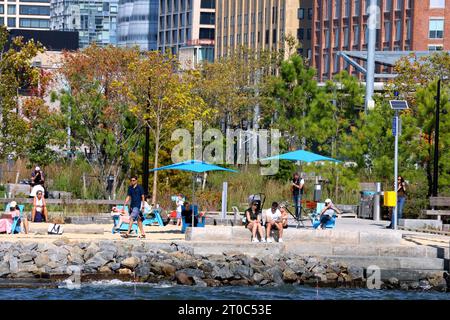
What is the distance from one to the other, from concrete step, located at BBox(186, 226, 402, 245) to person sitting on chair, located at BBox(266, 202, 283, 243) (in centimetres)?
53

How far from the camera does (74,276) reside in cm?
3600

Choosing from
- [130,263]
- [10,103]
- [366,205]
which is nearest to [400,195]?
[366,205]

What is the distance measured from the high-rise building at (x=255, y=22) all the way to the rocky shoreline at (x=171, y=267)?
321 ft

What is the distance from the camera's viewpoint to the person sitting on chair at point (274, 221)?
124ft

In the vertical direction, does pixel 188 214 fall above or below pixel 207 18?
below

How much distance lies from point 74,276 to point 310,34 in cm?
10836

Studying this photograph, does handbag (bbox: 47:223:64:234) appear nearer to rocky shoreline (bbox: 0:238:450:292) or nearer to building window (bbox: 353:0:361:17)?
rocky shoreline (bbox: 0:238:450:292)

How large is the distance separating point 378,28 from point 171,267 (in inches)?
3493

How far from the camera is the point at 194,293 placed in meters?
34.5

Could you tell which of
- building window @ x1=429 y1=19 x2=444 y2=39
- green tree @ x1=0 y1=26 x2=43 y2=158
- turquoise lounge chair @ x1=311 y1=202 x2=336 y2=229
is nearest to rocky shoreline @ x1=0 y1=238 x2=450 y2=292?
turquoise lounge chair @ x1=311 y1=202 x2=336 y2=229

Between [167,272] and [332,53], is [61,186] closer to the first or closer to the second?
[167,272]

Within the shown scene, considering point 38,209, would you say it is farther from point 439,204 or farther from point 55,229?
point 439,204

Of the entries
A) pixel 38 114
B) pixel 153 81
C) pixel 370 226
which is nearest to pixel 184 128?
pixel 153 81

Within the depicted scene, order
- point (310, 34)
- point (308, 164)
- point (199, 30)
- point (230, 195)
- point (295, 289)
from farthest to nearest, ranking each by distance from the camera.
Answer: point (199, 30) < point (310, 34) < point (308, 164) < point (230, 195) < point (295, 289)
